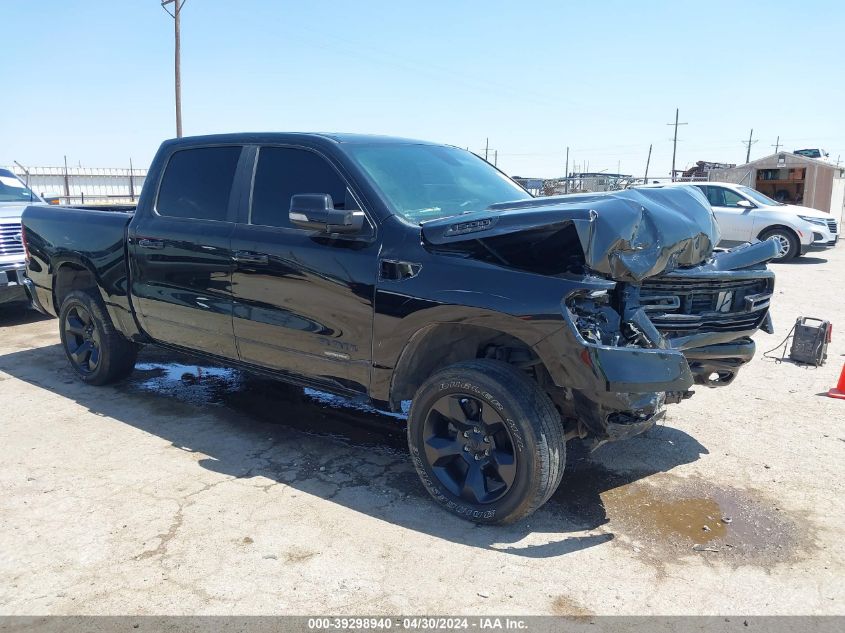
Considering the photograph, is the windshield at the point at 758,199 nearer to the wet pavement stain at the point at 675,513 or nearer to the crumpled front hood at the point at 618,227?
the crumpled front hood at the point at 618,227

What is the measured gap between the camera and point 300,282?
13.5 feet

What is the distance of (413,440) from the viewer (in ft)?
12.4

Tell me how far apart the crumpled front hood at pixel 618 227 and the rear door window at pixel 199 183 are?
5.75 feet

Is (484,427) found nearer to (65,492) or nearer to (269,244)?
(269,244)

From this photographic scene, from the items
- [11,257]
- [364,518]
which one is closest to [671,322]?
[364,518]

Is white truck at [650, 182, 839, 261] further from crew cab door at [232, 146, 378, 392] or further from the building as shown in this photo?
crew cab door at [232, 146, 378, 392]

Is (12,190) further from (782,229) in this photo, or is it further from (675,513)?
(782,229)

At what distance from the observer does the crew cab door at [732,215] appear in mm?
15219

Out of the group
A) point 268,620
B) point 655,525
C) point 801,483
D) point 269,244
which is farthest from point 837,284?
point 268,620

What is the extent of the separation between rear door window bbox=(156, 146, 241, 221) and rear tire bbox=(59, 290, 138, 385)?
1.22m

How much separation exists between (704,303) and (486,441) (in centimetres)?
163

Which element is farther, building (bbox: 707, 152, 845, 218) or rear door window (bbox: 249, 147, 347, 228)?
building (bbox: 707, 152, 845, 218)

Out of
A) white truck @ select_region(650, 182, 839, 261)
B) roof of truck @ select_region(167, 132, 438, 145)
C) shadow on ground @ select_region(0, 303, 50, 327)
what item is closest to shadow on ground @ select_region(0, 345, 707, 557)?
roof of truck @ select_region(167, 132, 438, 145)

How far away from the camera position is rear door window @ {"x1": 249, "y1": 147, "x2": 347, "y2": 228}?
412cm
